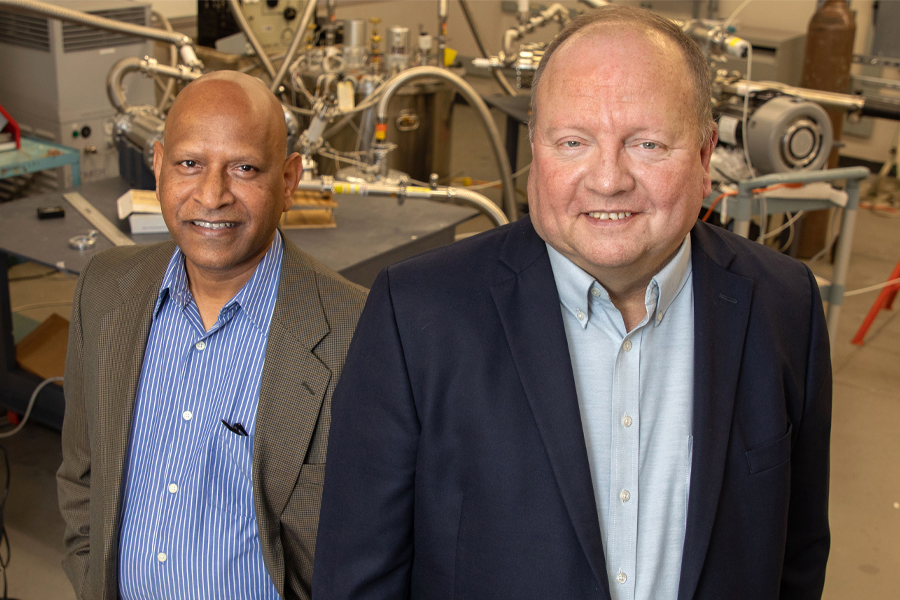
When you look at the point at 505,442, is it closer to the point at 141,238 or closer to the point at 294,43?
the point at 141,238

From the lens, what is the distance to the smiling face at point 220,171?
1.30 m

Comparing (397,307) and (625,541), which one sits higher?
(397,307)

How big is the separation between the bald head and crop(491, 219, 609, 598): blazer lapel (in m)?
0.53

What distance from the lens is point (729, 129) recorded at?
2781 mm

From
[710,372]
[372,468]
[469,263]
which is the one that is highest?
[469,263]

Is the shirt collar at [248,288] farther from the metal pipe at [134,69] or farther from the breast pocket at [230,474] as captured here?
the metal pipe at [134,69]

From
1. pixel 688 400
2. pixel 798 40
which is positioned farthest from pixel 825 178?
pixel 798 40

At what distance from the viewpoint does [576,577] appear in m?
0.91

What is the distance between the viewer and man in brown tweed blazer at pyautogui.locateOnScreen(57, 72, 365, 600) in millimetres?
1291

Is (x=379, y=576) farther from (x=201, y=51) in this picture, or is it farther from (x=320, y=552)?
(x=201, y=51)

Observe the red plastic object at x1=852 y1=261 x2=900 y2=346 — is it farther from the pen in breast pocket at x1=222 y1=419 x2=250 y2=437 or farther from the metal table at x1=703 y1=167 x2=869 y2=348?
the pen in breast pocket at x1=222 y1=419 x2=250 y2=437

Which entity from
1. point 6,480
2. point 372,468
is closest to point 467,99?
point 6,480

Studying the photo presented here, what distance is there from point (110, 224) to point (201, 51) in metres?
2.25

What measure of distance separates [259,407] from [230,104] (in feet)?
1.49
